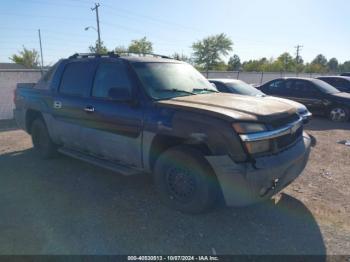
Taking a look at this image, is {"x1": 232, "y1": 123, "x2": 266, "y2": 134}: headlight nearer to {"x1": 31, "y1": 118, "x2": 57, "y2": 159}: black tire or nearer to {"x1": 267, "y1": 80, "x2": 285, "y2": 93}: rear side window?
{"x1": 31, "y1": 118, "x2": 57, "y2": 159}: black tire

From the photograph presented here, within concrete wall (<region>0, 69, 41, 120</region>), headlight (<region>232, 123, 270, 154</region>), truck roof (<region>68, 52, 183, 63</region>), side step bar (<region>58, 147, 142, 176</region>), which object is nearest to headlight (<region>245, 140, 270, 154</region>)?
headlight (<region>232, 123, 270, 154</region>)

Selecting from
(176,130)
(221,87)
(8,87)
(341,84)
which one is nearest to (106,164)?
(176,130)

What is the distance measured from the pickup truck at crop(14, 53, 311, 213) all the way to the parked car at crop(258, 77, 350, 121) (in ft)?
23.8

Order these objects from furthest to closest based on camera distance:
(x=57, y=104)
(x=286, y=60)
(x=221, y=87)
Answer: (x=286, y=60)
(x=221, y=87)
(x=57, y=104)

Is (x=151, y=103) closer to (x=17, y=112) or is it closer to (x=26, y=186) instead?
(x=26, y=186)

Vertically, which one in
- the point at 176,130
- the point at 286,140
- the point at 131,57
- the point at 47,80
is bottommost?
the point at 286,140

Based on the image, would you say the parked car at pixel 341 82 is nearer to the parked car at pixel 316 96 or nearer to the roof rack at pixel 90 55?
the parked car at pixel 316 96

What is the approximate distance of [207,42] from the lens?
210 ft

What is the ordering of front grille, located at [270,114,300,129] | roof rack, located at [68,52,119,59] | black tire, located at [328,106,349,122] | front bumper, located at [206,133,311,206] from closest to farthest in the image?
front bumper, located at [206,133,311,206] → front grille, located at [270,114,300,129] → roof rack, located at [68,52,119,59] → black tire, located at [328,106,349,122]

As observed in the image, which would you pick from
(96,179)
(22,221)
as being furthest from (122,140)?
(22,221)

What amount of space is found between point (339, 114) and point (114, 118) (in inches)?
350

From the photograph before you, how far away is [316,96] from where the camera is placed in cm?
1014

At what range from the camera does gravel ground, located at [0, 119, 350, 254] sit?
Result: 2.83 meters

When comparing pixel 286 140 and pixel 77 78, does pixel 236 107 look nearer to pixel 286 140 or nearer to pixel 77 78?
pixel 286 140
